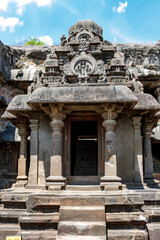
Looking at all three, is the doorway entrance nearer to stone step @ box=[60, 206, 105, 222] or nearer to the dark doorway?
the dark doorway

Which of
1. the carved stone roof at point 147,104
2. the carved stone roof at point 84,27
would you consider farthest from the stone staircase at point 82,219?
the carved stone roof at point 84,27

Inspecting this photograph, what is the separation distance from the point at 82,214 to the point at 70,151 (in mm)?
2314

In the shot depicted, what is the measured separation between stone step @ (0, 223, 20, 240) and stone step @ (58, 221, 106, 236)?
141 centimetres

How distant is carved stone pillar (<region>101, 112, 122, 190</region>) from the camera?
16.8 ft

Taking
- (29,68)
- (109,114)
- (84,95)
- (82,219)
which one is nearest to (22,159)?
(84,95)

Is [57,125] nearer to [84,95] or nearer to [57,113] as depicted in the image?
[57,113]

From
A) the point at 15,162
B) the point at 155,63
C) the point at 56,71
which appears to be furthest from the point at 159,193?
the point at 155,63

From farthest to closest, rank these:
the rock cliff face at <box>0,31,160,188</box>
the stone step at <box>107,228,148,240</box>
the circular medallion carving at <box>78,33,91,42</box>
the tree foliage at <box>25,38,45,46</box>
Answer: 1. the tree foliage at <box>25,38,45,46</box>
2. the rock cliff face at <box>0,31,160,188</box>
3. the circular medallion carving at <box>78,33,91,42</box>
4. the stone step at <box>107,228,148,240</box>

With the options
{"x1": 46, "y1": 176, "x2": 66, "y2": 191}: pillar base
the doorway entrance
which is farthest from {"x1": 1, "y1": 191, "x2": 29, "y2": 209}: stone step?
the doorway entrance

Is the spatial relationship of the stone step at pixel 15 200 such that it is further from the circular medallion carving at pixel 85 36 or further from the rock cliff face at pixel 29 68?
the rock cliff face at pixel 29 68

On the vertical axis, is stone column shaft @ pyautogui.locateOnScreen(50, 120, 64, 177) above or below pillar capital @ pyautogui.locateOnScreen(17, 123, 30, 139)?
below

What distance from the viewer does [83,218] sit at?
421 centimetres

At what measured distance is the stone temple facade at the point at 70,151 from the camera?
4.36 metres

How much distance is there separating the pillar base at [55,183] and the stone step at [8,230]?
3.44 ft
